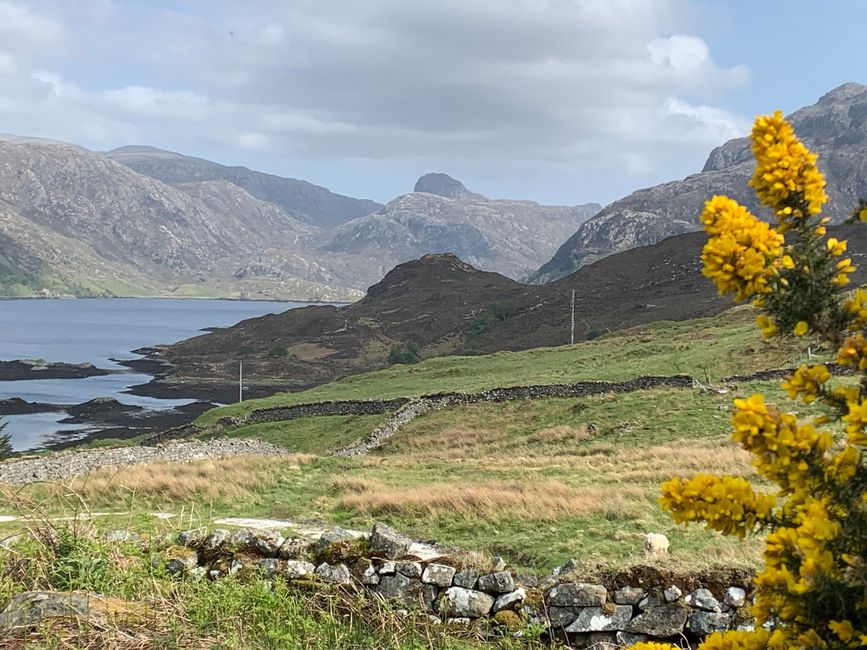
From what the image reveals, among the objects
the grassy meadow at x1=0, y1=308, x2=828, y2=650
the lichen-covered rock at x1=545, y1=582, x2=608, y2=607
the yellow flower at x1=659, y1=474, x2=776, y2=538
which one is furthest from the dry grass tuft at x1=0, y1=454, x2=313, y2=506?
the yellow flower at x1=659, y1=474, x2=776, y2=538

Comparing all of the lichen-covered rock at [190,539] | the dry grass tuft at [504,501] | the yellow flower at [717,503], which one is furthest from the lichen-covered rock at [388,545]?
the dry grass tuft at [504,501]

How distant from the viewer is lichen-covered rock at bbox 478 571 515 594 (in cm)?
839

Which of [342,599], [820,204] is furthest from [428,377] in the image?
[820,204]

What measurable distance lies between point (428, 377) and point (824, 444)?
2467 inches

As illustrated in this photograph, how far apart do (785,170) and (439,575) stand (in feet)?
21.3

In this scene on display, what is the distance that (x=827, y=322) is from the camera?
3.55 meters

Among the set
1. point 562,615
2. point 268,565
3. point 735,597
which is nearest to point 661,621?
point 735,597

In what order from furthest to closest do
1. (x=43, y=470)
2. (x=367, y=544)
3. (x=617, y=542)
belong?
1. (x=43, y=470)
2. (x=617, y=542)
3. (x=367, y=544)

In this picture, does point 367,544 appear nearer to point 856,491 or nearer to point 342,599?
point 342,599

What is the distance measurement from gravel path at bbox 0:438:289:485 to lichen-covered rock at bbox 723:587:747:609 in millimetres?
23946

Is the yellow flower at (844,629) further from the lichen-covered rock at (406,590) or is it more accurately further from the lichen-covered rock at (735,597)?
the lichen-covered rock at (406,590)

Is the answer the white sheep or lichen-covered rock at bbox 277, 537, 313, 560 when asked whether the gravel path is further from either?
the white sheep

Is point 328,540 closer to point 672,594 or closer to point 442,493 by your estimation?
point 672,594

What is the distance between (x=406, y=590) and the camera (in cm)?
876
